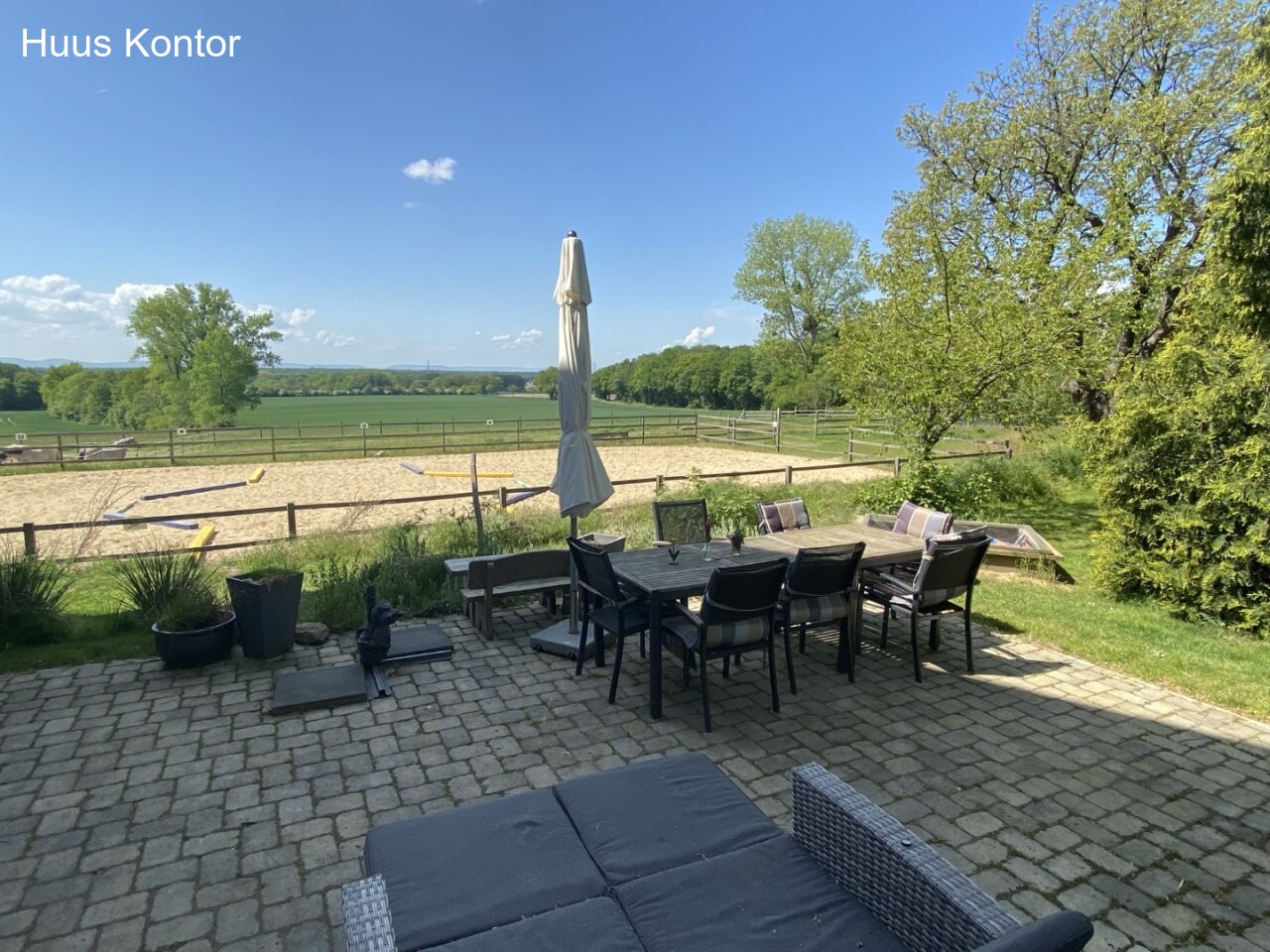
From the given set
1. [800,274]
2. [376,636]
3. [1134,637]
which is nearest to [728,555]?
[376,636]

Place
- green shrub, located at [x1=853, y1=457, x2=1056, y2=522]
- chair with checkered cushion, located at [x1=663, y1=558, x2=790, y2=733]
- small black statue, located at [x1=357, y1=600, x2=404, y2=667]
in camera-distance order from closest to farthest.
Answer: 1. chair with checkered cushion, located at [x1=663, y1=558, x2=790, y2=733]
2. small black statue, located at [x1=357, y1=600, x2=404, y2=667]
3. green shrub, located at [x1=853, y1=457, x2=1056, y2=522]

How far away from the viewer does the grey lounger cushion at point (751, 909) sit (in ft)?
5.43

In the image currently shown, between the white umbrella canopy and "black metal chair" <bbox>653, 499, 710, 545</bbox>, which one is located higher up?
the white umbrella canopy

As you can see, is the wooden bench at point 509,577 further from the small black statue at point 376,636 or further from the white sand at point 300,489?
the white sand at point 300,489

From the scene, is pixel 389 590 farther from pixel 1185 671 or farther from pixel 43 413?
pixel 43 413

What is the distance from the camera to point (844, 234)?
4100cm

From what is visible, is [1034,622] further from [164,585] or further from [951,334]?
[164,585]

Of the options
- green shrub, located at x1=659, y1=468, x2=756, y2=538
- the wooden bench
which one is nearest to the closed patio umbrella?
the wooden bench

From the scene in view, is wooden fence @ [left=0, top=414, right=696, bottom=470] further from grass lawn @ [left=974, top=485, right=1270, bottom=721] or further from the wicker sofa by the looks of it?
the wicker sofa

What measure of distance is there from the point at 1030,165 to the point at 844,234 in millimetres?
29182

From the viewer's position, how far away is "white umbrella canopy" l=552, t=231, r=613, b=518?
5.09 meters

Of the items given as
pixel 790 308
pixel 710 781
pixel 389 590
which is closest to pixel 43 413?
pixel 790 308

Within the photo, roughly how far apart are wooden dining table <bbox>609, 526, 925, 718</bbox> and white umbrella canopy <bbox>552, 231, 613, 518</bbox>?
2.02 ft

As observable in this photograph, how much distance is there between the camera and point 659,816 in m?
2.17
